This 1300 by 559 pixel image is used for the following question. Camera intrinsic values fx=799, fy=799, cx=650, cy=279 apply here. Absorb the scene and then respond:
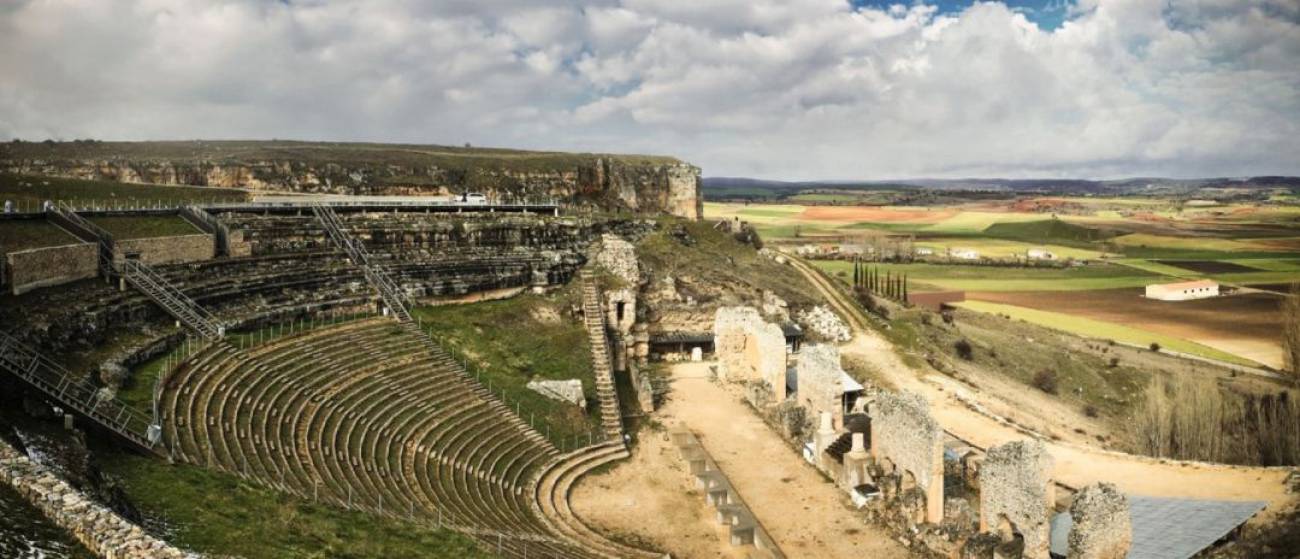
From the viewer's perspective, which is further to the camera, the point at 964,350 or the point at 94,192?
the point at 964,350

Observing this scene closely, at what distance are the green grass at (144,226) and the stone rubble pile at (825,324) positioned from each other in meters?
34.5

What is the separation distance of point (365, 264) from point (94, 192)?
21.0 meters

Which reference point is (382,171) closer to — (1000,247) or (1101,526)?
(1101,526)

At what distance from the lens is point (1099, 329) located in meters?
66.8

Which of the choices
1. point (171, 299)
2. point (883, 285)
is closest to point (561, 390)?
point (171, 299)

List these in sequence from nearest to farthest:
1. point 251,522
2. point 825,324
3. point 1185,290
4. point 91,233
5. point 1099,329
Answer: point 251,522 < point 91,233 < point 825,324 < point 1099,329 < point 1185,290

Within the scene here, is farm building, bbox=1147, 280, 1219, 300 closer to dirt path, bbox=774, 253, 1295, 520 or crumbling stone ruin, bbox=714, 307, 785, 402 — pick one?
dirt path, bbox=774, 253, 1295, 520

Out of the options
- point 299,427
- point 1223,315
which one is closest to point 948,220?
point 1223,315

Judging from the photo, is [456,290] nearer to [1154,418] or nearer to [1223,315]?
[1154,418]

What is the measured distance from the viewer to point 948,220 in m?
156

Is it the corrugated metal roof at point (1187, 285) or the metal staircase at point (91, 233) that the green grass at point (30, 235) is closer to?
the metal staircase at point (91, 233)

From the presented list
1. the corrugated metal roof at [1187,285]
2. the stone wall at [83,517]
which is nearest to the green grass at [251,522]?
the stone wall at [83,517]

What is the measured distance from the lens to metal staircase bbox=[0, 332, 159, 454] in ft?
60.1

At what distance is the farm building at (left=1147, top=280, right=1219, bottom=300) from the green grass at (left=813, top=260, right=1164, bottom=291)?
5033 millimetres
